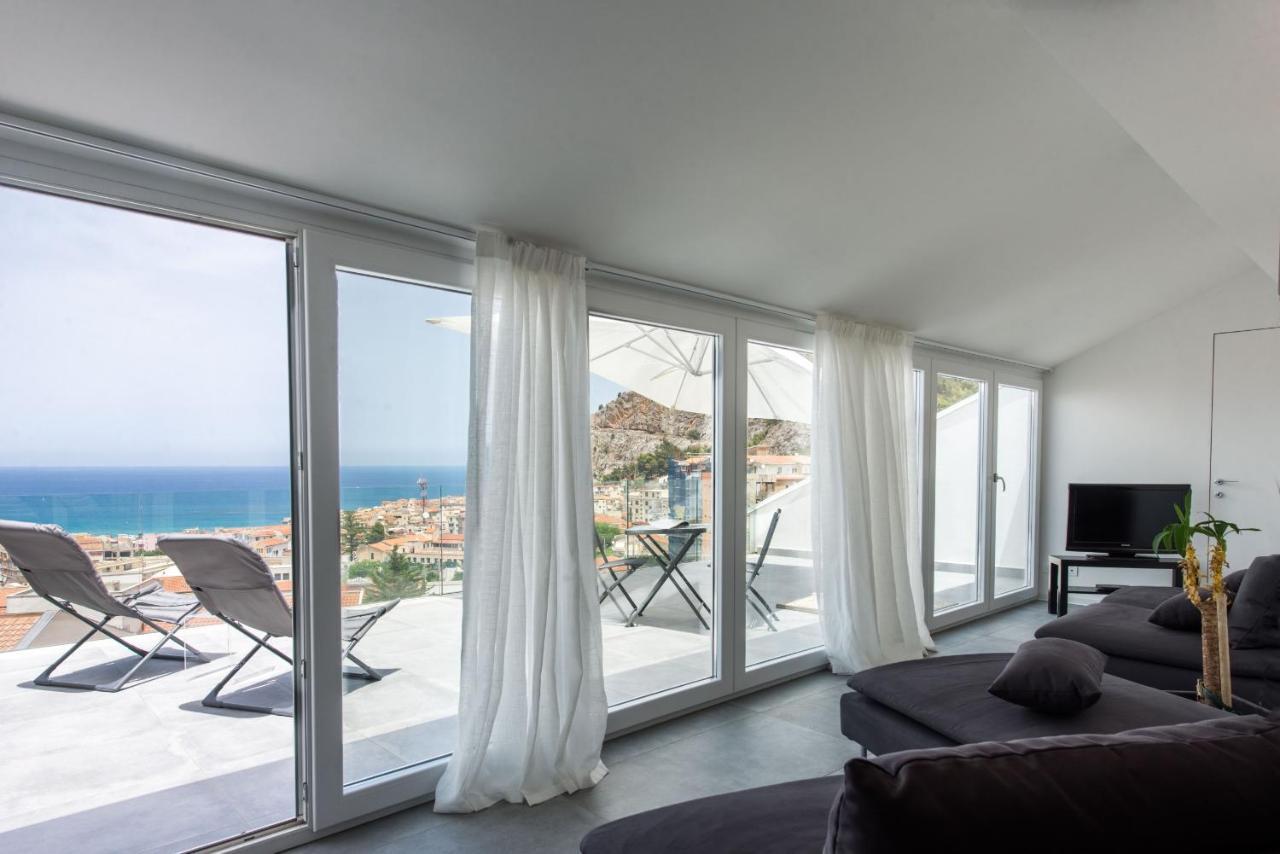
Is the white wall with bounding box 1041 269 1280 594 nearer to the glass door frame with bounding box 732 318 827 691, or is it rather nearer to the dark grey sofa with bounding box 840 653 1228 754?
the glass door frame with bounding box 732 318 827 691

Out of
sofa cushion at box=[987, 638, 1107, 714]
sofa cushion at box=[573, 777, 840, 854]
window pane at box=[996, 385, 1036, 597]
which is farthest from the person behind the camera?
window pane at box=[996, 385, 1036, 597]

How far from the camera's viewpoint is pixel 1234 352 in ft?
18.8

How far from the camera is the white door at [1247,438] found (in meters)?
5.55

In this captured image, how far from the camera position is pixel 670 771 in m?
3.03

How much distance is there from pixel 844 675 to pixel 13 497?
404 cm

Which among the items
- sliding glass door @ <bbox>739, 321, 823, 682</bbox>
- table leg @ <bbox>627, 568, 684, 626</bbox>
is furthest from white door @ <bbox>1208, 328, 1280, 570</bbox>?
table leg @ <bbox>627, 568, 684, 626</bbox>

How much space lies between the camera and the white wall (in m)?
5.84

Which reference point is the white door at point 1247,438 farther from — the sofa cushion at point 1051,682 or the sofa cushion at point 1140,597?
the sofa cushion at point 1051,682

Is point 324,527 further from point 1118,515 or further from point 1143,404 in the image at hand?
point 1143,404

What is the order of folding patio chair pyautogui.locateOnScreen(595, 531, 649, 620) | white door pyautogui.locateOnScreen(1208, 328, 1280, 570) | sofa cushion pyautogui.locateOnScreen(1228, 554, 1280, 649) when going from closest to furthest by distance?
sofa cushion pyautogui.locateOnScreen(1228, 554, 1280, 649) → folding patio chair pyautogui.locateOnScreen(595, 531, 649, 620) → white door pyautogui.locateOnScreen(1208, 328, 1280, 570)

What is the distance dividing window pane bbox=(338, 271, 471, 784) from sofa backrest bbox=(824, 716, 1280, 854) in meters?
2.13

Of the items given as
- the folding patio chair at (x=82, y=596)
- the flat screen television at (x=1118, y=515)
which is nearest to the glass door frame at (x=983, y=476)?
the flat screen television at (x=1118, y=515)

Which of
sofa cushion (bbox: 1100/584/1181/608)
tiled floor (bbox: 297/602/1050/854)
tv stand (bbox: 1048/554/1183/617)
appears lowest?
tiled floor (bbox: 297/602/1050/854)

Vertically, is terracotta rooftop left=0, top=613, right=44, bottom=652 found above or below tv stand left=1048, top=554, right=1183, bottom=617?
above
